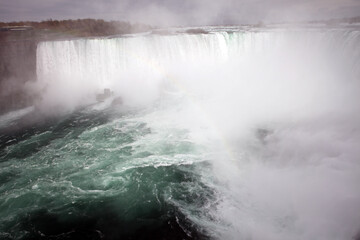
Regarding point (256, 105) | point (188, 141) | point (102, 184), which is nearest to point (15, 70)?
→ point (102, 184)

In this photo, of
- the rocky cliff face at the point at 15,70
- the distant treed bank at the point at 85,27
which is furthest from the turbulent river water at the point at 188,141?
the distant treed bank at the point at 85,27

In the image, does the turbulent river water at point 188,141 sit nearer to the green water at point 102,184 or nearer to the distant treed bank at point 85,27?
the green water at point 102,184

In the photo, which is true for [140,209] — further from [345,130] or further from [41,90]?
[41,90]

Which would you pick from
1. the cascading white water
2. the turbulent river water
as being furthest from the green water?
the cascading white water

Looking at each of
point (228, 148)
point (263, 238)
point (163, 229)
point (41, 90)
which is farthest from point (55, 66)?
point (263, 238)

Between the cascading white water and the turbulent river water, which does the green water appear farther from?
the cascading white water
